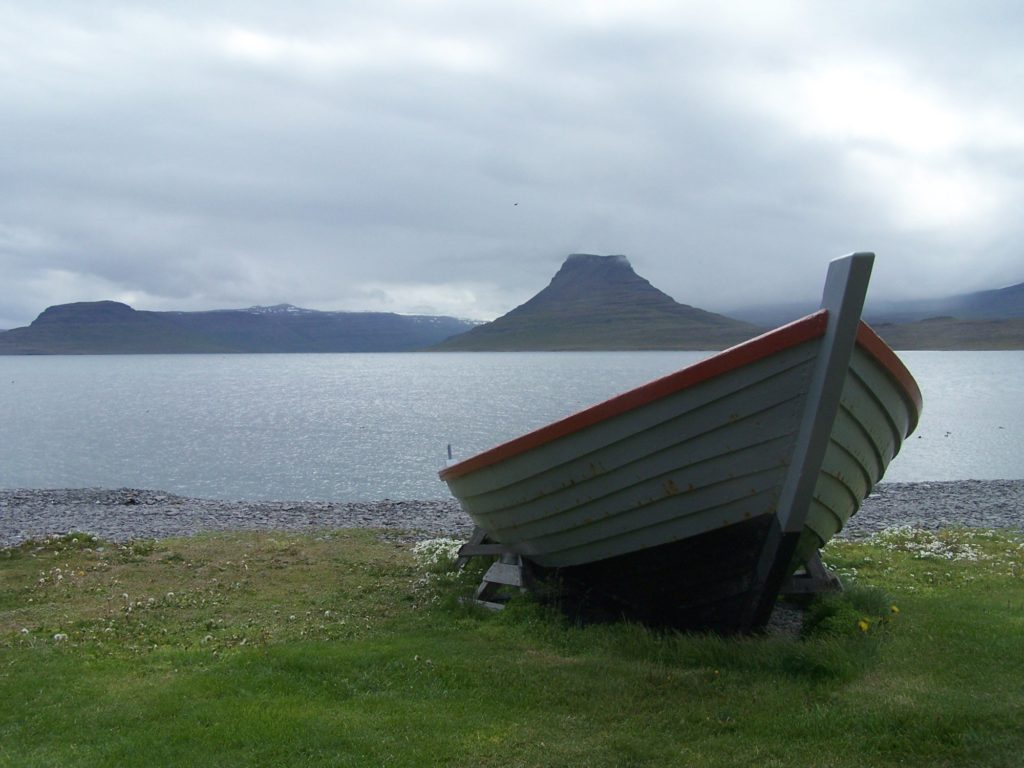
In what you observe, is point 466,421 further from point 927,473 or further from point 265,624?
point 265,624

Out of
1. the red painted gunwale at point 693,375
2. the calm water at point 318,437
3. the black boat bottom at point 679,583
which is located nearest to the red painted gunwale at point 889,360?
the red painted gunwale at point 693,375

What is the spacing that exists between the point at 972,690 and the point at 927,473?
32.0 metres

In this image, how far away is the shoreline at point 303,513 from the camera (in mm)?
20047

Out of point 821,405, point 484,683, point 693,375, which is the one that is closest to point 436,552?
point 484,683

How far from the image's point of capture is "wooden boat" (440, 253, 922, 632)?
691 centimetres

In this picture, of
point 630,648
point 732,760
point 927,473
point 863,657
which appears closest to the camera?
point 732,760

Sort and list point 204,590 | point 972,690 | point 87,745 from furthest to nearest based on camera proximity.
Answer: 1. point 204,590
2. point 972,690
3. point 87,745

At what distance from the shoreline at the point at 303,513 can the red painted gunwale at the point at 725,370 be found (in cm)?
1090

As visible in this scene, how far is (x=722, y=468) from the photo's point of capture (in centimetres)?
732

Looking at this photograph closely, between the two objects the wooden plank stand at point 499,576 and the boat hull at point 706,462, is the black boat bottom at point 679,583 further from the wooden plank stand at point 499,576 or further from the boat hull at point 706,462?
the wooden plank stand at point 499,576

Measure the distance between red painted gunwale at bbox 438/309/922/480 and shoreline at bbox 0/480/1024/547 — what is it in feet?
35.8

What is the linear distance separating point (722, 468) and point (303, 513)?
19416mm

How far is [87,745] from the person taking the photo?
6.20 metres

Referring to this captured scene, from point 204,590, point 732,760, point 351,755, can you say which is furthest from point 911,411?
point 204,590
